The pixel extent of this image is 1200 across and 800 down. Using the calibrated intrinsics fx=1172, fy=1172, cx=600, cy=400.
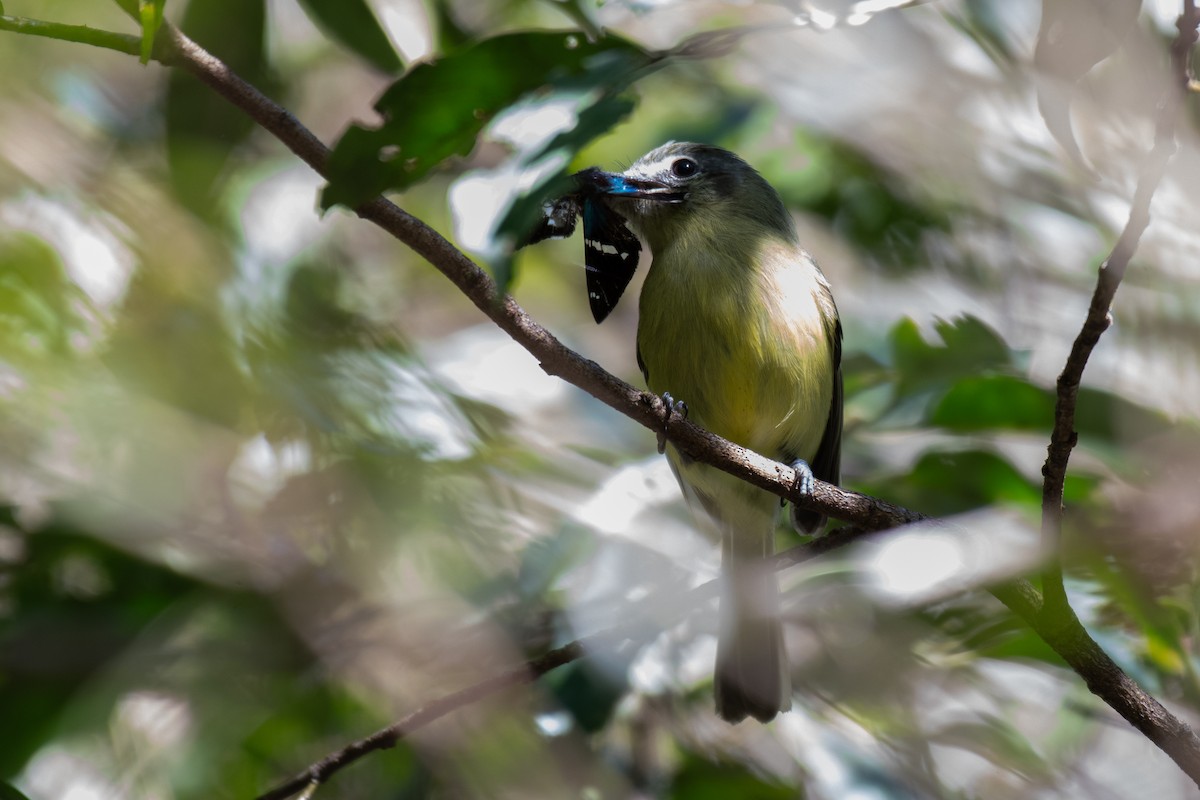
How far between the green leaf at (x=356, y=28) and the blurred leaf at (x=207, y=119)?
206 mm

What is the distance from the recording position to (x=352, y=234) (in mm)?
5848

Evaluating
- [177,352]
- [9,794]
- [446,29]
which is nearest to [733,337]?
[446,29]

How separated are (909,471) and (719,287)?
0.79 m

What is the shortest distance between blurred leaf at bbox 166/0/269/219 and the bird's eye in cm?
146

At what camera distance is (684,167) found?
4.00 m

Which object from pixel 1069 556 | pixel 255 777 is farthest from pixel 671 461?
pixel 255 777

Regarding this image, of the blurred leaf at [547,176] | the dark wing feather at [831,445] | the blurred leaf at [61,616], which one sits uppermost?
the blurred leaf at [547,176]

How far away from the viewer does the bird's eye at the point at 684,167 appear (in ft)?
13.1

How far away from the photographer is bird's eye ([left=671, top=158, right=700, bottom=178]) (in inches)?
157

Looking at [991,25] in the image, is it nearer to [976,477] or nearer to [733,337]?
[733,337]

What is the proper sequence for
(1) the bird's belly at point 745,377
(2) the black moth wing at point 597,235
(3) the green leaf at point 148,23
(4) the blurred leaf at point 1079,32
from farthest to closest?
(1) the bird's belly at point 745,377, (2) the black moth wing at point 597,235, (4) the blurred leaf at point 1079,32, (3) the green leaf at point 148,23

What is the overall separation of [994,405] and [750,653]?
996mm

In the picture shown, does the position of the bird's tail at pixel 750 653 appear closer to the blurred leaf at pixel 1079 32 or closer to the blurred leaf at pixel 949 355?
the blurred leaf at pixel 949 355

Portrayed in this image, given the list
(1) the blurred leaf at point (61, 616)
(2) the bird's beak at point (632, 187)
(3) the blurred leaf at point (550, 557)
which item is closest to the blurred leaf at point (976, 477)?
(3) the blurred leaf at point (550, 557)
